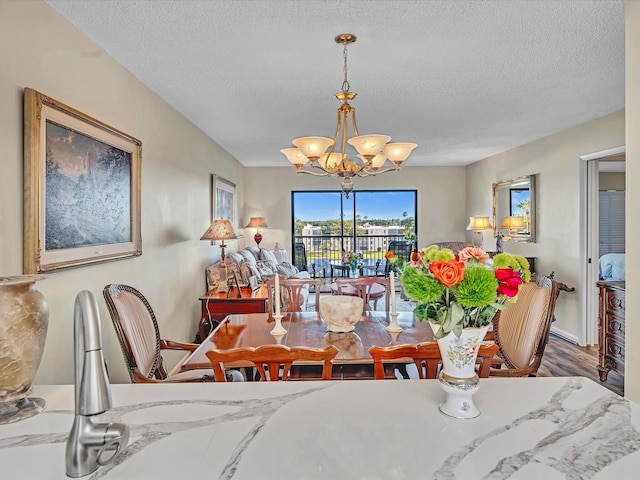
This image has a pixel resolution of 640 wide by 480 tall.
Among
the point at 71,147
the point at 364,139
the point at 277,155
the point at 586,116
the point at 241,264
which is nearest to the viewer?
the point at 71,147

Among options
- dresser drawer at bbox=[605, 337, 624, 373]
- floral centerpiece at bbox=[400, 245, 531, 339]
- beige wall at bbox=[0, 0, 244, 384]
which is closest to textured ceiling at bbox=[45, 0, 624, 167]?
→ beige wall at bbox=[0, 0, 244, 384]

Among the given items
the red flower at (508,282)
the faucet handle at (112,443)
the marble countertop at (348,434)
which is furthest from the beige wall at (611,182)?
the faucet handle at (112,443)

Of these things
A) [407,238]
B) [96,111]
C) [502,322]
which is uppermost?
[96,111]

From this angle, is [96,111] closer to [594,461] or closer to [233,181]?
[594,461]

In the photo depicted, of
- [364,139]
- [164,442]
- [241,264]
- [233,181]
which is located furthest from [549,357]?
[233,181]

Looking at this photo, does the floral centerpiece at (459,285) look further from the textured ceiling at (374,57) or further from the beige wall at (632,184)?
the textured ceiling at (374,57)

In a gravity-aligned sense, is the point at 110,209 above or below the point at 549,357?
above

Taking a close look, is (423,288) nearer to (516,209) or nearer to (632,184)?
(632,184)

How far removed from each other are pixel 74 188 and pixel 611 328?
3.98 metres

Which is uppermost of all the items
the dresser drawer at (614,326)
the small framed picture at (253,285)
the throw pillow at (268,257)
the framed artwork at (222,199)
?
the framed artwork at (222,199)

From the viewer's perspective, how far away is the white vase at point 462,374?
103 centimetres

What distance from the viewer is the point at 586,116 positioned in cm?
414

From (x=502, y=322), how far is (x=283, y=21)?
7.08ft

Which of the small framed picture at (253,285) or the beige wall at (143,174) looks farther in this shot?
the small framed picture at (253,285)
